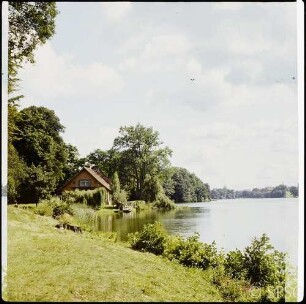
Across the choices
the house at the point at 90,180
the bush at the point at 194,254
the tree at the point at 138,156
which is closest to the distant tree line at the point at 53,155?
the tree at the point at 138,156

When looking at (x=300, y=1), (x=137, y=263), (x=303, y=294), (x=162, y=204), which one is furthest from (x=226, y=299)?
(x=162, y=204)

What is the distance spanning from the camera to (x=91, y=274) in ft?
21.1

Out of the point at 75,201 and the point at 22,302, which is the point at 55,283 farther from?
the point at 75,201

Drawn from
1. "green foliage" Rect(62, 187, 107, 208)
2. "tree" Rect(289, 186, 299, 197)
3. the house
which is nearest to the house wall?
the house

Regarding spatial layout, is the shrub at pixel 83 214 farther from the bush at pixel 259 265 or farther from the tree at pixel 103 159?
the bush at pixel 259 265

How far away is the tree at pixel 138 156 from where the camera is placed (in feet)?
34.8

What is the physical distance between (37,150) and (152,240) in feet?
50.8

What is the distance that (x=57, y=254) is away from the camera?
777 cm

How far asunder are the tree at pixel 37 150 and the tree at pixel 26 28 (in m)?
12.8

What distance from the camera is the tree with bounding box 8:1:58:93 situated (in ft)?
26.5

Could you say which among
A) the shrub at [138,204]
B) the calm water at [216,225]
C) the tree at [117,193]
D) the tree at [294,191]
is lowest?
the calm water at [216,225]

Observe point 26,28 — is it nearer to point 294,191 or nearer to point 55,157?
point 294,191

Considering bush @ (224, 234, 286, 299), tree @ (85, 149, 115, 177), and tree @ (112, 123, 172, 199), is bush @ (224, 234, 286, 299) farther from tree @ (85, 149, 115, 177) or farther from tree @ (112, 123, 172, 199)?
tree @ (85, 149, 115, 177)

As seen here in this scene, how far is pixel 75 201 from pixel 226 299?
38.8 feet
